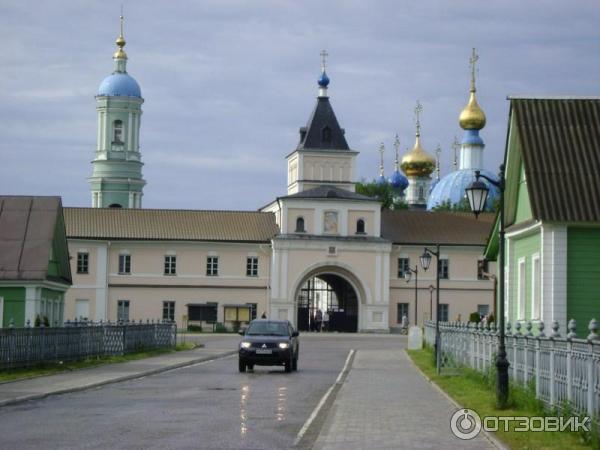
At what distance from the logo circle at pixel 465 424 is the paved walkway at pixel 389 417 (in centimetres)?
12

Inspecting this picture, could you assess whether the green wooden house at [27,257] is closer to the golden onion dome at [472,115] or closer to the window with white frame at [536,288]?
the window with white frame at [536,288]

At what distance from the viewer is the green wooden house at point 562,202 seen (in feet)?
90.9

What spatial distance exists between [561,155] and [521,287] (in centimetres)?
454

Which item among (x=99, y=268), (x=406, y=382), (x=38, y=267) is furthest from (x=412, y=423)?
(x=99, y=268)

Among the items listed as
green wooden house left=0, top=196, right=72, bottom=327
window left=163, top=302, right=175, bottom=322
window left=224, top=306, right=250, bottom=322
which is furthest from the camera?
window left=163, top=302, right=175, bottom=322

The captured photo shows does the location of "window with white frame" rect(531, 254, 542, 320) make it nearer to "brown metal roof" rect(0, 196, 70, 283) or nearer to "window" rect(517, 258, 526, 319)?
"window" rect(517, 258, 526, 319)

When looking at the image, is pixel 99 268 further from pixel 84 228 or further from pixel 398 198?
pixel 398 198

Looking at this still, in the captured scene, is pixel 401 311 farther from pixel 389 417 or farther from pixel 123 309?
pixel 389 417

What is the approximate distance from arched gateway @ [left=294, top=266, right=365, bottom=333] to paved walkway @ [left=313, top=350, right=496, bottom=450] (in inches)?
2088

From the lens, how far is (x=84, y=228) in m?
85.2

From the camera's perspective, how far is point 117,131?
3875 inches

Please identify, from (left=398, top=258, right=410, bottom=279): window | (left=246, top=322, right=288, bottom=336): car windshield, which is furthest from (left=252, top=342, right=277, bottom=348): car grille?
(left=398, top=258, right=410, bottom=279): window

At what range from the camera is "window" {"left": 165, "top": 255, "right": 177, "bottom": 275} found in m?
85.3

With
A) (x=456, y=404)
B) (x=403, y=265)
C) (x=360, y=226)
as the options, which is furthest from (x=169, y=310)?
(x=456, y=404)
